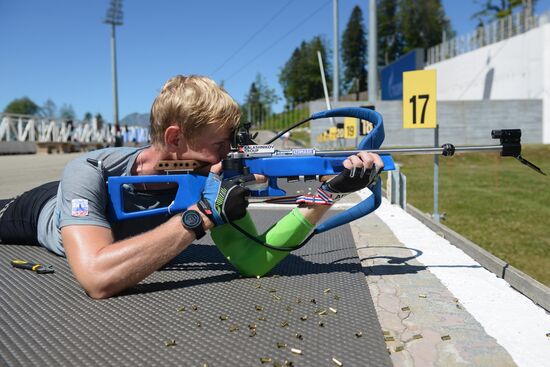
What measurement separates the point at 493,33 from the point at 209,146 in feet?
118

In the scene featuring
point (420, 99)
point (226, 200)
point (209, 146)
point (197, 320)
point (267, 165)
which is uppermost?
point (420, 99)

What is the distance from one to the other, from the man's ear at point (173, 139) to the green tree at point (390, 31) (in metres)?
85.2

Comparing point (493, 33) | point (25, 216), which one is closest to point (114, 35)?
point (493, 33)

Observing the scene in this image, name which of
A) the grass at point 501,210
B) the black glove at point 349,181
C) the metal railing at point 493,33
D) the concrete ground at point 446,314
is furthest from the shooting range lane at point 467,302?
the metal railing at point 493,33

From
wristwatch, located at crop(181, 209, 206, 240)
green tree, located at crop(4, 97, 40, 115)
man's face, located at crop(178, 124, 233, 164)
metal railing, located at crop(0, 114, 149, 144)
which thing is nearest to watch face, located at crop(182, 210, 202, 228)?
wristwatch, located at crop(181, 209, 206, 240)

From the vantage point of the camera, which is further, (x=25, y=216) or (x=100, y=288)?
(x=25, y=216)

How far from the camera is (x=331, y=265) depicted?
10.3ft

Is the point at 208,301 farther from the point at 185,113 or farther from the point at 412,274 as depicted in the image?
the point at 412,274

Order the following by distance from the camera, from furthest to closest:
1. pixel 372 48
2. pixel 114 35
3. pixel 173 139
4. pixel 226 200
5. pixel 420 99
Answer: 1. pixel 114 35
2. pixel 372 48
3. pixel 420 99
4. pixel 173 139
5. pixel 226 200

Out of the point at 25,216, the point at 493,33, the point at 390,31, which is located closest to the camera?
the point at 25,216

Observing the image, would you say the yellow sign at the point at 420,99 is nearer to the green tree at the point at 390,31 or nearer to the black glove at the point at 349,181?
the black glove at the point at 349,181

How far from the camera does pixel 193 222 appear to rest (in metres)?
2.27

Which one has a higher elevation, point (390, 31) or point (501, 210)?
point (390, 31)

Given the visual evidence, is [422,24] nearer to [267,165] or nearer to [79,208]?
[267,165]
